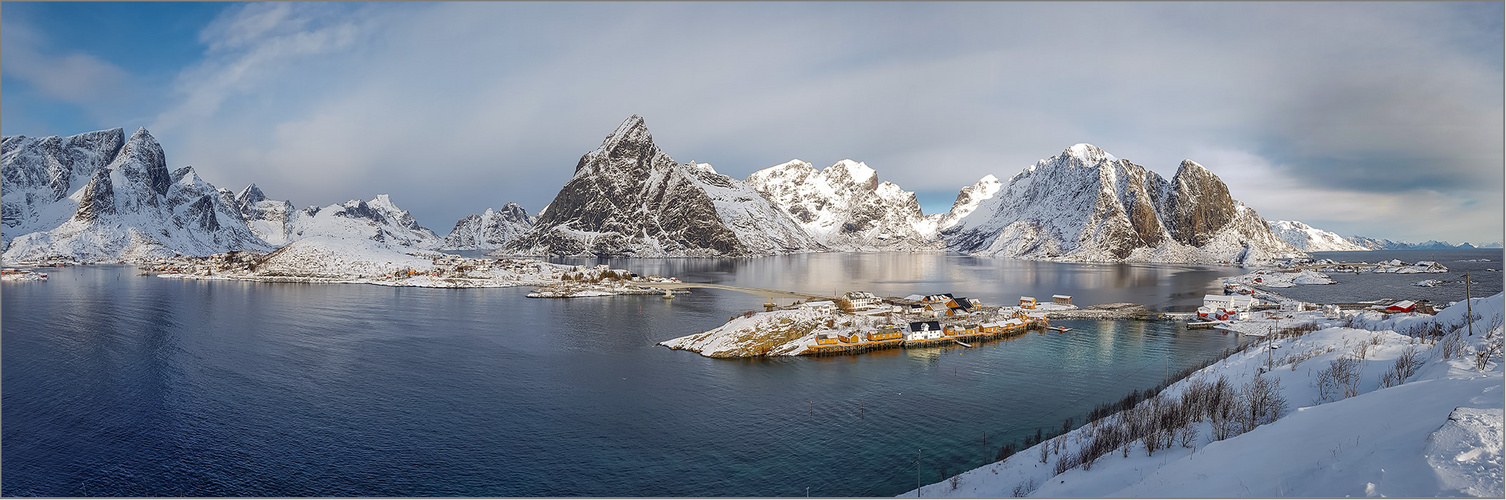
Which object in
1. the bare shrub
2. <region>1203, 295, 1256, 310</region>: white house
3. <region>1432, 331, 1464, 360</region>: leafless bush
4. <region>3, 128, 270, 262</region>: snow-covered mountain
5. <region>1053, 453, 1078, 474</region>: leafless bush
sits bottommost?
the bare shrub

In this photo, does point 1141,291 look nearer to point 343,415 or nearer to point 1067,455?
point 1067,455

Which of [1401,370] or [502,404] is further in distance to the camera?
[502,404]

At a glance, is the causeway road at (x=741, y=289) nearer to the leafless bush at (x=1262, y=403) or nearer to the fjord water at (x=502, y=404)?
the fjord water at (x=502, y=404)

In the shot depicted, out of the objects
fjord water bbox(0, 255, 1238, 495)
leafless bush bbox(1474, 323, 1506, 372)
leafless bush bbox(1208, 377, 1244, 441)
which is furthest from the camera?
fjord water bbox(0, 255, 1238, 495)

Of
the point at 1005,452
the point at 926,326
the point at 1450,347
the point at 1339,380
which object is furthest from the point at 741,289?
the point at 1450,347

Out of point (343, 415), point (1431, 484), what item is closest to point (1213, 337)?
point (1431, 484)

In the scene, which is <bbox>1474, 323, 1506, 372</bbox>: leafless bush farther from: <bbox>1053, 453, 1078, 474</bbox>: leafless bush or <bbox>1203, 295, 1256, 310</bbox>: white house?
<bbox>1203, 295, 1256, 310</bbox>: white house

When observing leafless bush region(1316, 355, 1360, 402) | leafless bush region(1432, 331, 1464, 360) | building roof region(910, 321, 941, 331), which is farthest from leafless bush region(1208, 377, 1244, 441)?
building roof region(910, 321, 941, 331)

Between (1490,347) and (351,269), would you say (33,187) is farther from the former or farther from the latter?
(1490,347)
